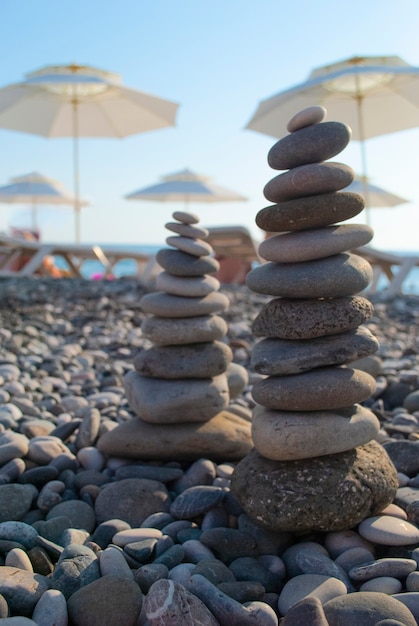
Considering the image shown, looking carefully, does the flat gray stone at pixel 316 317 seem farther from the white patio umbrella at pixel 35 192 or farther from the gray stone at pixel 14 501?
the white patio umbrella at pixel 35 192

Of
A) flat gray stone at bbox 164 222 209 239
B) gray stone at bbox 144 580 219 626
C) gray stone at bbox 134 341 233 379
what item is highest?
flat gray stone at bbox 164 222 209 239

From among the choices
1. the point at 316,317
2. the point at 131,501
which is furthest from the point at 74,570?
the point at 316,317

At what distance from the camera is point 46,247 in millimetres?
11359

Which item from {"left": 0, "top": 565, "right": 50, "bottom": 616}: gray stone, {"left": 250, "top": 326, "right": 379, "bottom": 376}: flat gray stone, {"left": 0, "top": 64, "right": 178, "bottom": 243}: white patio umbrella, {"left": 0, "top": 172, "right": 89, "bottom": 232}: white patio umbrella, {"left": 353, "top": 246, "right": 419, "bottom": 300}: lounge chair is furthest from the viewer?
{"left": 0, "top": 172, "right": 89, "bottom": 232}: white patio umbrella

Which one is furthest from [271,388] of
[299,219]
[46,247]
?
[46,247]

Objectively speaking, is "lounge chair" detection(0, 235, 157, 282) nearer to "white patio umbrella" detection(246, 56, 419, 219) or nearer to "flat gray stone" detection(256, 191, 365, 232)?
"white patio umbrella" detection(246, 56, 419, 219)

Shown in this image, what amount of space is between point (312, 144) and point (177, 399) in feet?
5.55

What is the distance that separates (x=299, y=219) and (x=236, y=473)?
128 centimetres

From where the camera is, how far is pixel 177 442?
11.6ft

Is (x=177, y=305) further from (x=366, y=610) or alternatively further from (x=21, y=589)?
(x=366, y=610)

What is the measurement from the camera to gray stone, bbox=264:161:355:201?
2.84 m

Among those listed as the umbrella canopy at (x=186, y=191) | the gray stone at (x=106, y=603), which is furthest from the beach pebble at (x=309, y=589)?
the umbrella canopy at (x=186, y=191)

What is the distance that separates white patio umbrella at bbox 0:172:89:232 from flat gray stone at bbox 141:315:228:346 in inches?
605

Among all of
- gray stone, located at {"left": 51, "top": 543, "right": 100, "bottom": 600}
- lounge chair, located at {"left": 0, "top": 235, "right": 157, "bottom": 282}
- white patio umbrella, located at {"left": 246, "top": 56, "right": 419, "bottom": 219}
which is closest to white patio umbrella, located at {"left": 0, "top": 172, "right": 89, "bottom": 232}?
lounge chair, located at {"left": 0, "top": 235, "right": 157, "bottom": 282}
